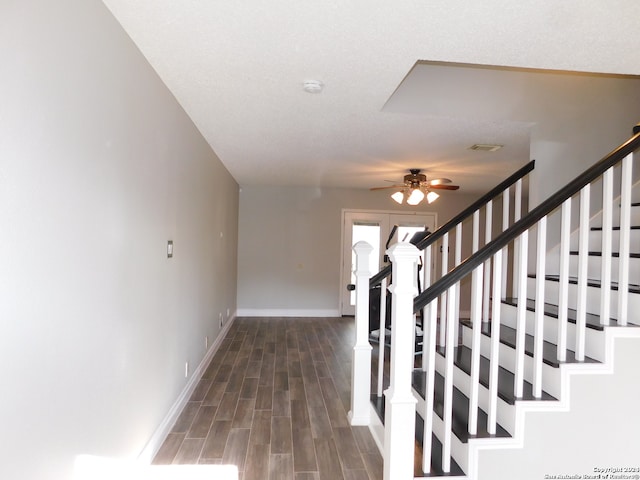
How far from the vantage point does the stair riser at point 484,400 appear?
1874mm

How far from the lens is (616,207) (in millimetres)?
3039

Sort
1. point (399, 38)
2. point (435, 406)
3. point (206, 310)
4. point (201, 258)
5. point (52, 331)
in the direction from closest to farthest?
point (52, 331) < point (399, 38) < point (435, 406) < point (201, 258) < point (206, 310)

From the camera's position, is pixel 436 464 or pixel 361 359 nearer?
pixel 436 464

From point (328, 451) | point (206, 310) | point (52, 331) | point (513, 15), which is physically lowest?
point (328, 451)

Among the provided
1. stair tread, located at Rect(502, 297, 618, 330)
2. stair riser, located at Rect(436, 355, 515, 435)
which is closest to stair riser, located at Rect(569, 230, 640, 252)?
stair tread, located at Rect(502, 297, 618, 330)

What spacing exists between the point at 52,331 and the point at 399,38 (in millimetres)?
1895

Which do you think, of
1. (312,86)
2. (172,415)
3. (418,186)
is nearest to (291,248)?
(418,186)

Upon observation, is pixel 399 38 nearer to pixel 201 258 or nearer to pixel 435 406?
pixel 435 406

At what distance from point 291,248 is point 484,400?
4.81 meters

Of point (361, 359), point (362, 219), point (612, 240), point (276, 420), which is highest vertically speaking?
point (362, 219)

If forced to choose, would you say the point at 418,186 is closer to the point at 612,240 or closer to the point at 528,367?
the point at 612,240

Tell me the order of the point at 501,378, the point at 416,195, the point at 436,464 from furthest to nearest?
the point at 416,195 < the point at 501,378 < the point at 436,464

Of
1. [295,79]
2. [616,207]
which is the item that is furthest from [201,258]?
[616,207]

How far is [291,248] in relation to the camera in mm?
6629
